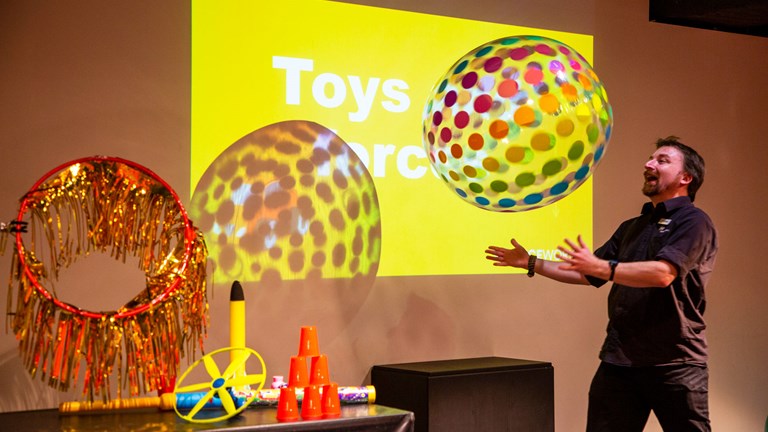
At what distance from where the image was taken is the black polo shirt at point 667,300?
10.5ft

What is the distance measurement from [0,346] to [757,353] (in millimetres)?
3688

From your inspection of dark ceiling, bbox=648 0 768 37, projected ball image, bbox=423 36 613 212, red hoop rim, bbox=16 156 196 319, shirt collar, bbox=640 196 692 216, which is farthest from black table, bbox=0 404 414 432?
dark ceiling, bbox=648 0 768 37

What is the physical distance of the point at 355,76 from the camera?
12.5 ft

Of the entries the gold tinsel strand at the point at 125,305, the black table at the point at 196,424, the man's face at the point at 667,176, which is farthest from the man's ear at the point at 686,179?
the gold tinsel strand at the point at 125,305

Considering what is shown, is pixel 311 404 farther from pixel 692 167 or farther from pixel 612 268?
pixel 692 167

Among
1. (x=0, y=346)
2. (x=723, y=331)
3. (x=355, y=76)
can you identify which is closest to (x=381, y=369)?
(x=355, y=76)

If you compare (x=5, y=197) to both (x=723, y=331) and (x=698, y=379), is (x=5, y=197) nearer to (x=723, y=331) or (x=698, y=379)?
(x=698, y=379)

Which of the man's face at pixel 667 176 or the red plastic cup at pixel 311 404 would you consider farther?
the man's face at pixel 667 176

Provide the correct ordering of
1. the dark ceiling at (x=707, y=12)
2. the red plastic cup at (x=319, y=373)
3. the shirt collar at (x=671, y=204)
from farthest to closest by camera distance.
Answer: the dark ceiling at (x=707, y=12) < the shirt collar at (x=671, y=204) < the red plastic cup at (x=319, y=373)

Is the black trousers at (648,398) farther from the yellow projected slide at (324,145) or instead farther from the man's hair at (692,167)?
the yellow projected slide at (324,145)

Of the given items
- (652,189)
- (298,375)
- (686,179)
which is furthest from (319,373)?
(686,179)

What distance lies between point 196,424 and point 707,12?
3.26 meters

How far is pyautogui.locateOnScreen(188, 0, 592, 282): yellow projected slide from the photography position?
3.55 metres

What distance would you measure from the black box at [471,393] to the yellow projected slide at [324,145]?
0.44 metres
